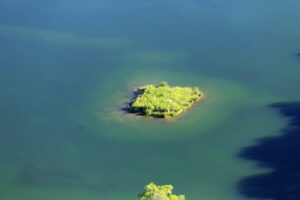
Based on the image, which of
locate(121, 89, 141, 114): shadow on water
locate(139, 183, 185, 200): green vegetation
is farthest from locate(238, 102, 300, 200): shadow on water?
locate(121, 89, 141, 114): shadow on water

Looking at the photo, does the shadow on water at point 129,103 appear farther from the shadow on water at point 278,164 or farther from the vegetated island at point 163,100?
the shadow on water at point 278,164

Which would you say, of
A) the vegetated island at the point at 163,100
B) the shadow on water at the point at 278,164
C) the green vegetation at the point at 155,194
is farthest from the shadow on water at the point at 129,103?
the green vegetation at the point at 155,194

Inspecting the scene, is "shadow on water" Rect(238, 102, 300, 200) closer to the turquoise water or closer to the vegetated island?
the turquoise water

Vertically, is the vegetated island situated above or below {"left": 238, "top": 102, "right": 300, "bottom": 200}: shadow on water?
above

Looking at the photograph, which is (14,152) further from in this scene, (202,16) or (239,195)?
(202,16)

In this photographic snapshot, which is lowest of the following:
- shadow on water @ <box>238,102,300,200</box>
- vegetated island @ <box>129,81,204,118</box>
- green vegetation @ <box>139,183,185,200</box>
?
green vegetation @ <box>139,183,185,200</box>

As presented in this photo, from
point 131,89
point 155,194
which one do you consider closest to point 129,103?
point 131,89

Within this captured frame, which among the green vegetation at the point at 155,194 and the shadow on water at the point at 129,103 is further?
the shadow on water at the point at 129,103
